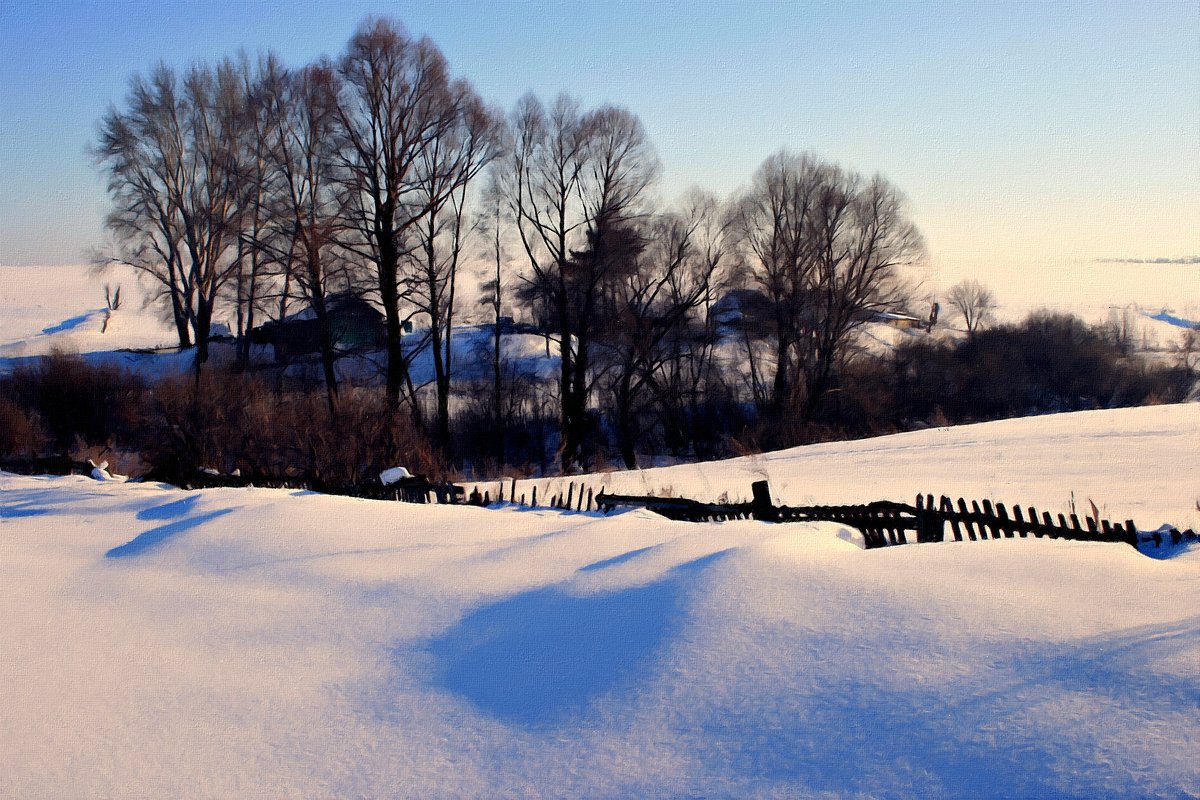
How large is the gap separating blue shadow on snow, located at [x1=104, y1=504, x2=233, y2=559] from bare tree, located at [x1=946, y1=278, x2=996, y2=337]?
139ft

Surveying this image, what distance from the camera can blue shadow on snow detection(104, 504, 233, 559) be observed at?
6.24 metres

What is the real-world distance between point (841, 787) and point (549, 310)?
27.3 meters

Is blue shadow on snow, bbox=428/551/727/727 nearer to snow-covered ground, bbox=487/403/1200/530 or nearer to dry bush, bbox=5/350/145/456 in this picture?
snow-covered ground, bbox=487/403/1200/530

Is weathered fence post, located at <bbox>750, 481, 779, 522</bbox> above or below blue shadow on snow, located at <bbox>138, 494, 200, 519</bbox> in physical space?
below

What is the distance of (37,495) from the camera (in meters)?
10.8

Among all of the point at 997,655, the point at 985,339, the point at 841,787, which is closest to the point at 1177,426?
the point at 997,655

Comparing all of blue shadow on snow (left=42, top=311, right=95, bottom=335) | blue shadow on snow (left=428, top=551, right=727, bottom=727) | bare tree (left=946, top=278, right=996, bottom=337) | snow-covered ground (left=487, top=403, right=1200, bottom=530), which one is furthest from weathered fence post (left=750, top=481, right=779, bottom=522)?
blue shadow on snow (left=42, top=311, right=95, bottom=335)

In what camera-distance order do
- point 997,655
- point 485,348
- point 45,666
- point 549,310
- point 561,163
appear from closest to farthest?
point 997,655
point 45,666
point 561,163
point 549,310
point 485,348

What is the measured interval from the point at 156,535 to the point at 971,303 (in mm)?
48491

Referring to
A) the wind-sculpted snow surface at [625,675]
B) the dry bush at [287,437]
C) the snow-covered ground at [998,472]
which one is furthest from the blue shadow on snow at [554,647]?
the dry bush at [287,437]

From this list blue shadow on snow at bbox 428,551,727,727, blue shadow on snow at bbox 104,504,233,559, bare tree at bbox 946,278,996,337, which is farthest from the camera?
bare tree at bbox 946,278,996,337

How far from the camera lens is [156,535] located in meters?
6.60

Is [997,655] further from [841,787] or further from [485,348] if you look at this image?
[485,348]

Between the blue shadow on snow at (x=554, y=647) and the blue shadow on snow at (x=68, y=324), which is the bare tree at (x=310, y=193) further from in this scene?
the blue shadow on snow at (x=68, y=324)
